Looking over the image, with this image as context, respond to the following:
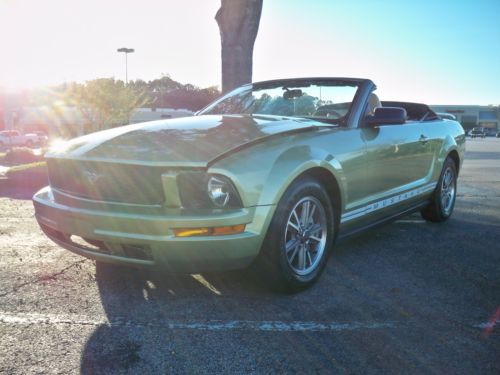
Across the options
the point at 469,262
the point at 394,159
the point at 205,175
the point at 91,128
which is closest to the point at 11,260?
the point at 205,175

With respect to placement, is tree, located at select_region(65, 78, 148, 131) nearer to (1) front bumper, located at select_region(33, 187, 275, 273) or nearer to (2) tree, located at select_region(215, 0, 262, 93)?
(2) tree, located at select_region(215, 0, 262, 93)

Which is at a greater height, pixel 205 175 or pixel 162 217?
pixel 205 175

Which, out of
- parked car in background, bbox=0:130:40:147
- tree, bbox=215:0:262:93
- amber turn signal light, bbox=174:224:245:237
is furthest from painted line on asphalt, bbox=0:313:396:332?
parked car in background, bbox=0:130:40:147

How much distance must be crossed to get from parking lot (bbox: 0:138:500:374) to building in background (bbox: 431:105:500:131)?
103 m

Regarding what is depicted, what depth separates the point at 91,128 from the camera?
39.8 metres

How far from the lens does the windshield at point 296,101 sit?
14.0 ft

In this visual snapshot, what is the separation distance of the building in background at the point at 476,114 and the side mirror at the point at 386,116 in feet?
338

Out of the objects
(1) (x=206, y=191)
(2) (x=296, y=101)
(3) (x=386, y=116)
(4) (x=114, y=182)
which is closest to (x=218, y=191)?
(1) (x=206, y=191)

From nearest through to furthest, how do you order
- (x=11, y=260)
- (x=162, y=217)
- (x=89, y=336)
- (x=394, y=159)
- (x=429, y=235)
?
1. (x=89, y=336)
2. (x=162, y=217)
3. (x=11, y=260)
4. (x=394, y=159)
5. (x=429, y=235)

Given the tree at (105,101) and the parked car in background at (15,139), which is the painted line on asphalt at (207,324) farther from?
the parked car in background at (15,139)

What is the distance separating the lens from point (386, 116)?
3.94m

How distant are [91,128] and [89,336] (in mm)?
39552

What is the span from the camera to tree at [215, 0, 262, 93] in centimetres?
870

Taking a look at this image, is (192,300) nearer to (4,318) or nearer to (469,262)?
(4,318)
